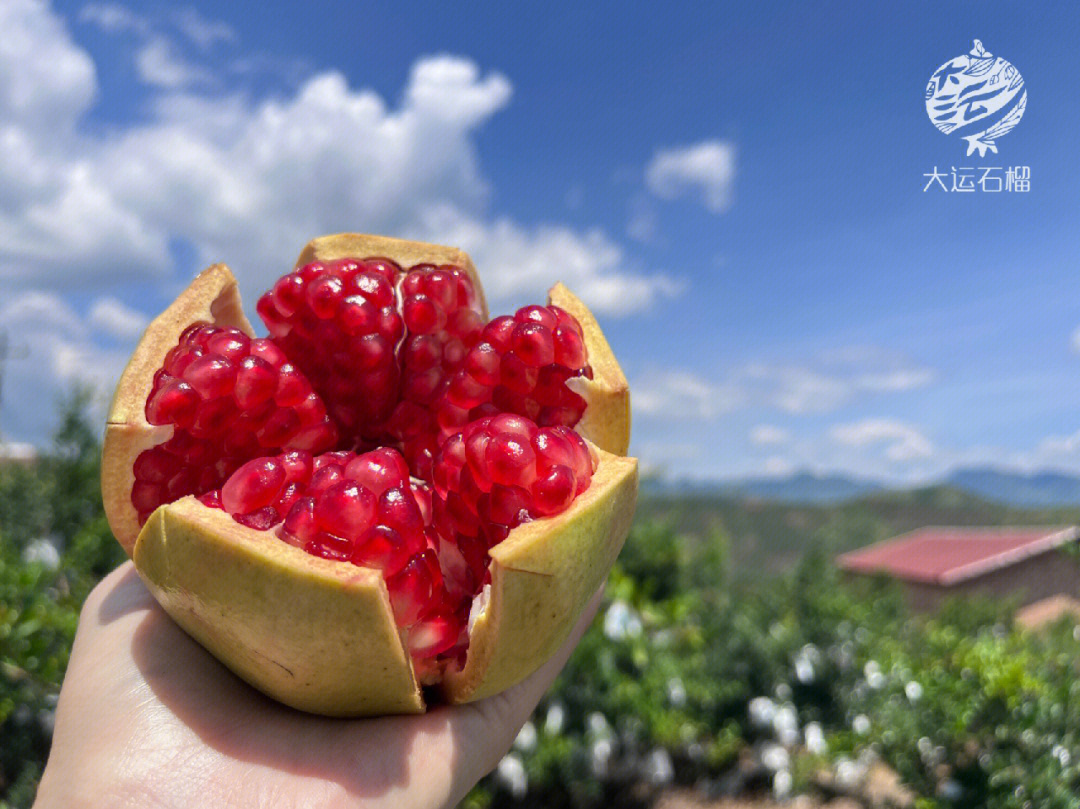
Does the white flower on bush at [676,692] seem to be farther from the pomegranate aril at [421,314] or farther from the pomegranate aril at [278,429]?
the pomegranate aril at [278,429]

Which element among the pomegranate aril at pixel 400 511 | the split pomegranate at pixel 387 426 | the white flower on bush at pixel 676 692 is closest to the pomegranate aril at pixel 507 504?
the split pomegranate at pixel 387 426

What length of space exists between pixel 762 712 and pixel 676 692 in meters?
0.71

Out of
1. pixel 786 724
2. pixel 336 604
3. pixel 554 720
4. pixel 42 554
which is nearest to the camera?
pixel 336 604

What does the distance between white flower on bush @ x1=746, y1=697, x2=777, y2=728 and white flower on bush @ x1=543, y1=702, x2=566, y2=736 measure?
158 cm

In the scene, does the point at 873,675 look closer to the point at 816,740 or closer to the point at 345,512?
the point at 816,740

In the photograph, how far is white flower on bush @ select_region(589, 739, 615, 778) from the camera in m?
4.70

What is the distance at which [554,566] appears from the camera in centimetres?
133

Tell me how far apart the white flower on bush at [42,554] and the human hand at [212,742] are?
7.79 feet

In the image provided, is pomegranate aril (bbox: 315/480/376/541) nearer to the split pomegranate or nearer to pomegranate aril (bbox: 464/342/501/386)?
the split pomegranate

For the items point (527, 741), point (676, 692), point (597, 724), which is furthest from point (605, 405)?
point (676, 692)

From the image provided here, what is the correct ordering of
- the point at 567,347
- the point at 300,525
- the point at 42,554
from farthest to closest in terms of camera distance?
1. the point at 42,554
2. the point at 567,347
3. the point at 300,525

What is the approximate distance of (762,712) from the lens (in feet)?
18.0

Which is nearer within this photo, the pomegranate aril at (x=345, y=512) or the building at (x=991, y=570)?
the pomegranate aril at (x=345, y=512)

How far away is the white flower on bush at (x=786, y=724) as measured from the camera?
5414mm
